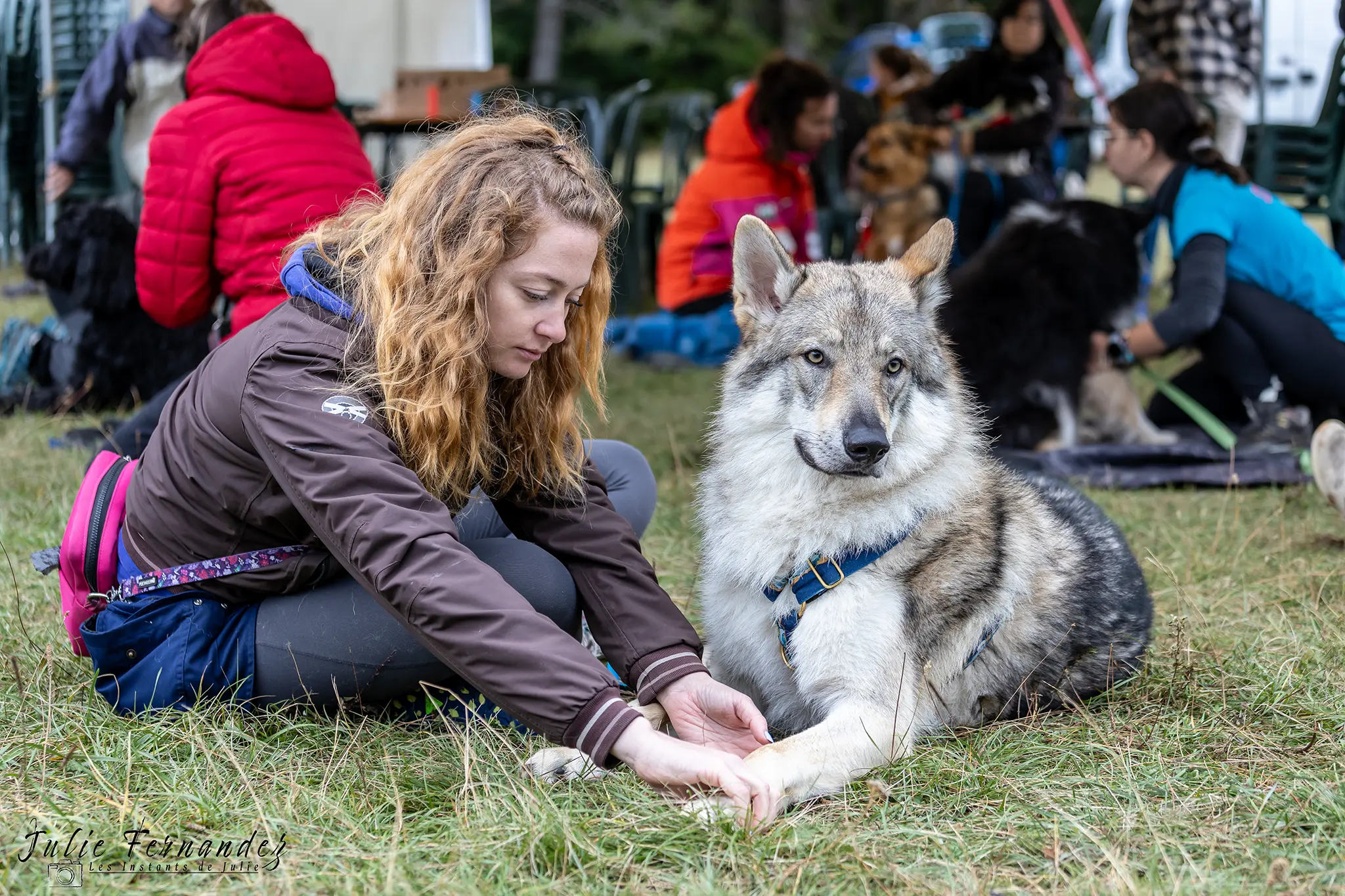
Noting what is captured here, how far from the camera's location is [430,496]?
2.00m

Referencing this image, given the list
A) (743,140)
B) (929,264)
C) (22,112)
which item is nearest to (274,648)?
(929,264)

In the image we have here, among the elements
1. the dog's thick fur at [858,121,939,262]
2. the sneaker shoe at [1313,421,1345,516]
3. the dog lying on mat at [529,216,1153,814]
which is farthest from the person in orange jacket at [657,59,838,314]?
the dog lying on mat at [529,216,1153,814]

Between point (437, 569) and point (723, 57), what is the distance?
20904mm

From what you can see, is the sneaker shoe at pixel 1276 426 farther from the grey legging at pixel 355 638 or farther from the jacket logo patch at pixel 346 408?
the jacket logo patch at pixel 346 408

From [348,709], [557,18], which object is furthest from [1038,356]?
[557,18]

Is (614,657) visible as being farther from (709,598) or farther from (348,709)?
(348,709)

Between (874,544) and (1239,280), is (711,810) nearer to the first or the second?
(874,544)

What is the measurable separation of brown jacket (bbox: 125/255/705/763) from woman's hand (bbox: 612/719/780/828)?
36 millimetres

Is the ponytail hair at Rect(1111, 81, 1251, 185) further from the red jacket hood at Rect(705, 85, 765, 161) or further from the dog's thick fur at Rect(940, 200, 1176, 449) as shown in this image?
the red jacket hood at Rect(705, 85, 765, 161)

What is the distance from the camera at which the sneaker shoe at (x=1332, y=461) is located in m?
3.73

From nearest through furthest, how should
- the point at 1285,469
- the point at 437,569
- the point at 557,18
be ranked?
the point at 437,569 → the point at 1285,469 → the point at 557,18

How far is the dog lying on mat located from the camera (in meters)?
2.27

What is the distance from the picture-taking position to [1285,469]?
446 cm

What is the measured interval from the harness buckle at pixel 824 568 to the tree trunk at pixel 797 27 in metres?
18.1
